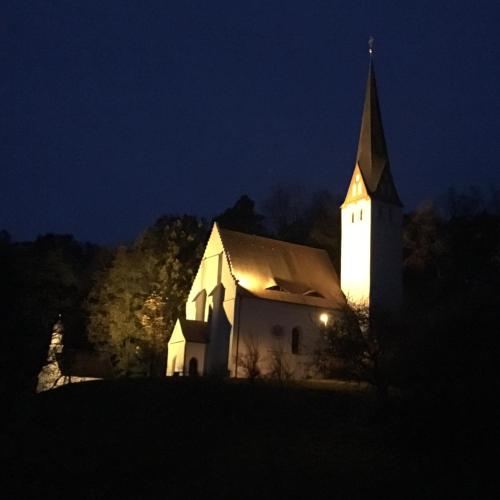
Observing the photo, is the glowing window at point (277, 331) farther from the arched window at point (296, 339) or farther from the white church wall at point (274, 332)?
the arched window at point (296, 339)

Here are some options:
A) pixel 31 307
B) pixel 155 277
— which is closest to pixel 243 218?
pixel 155 277

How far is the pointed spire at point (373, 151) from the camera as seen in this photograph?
41125 millimetres

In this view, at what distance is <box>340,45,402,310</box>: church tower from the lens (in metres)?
39.5

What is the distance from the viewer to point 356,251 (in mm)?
40469

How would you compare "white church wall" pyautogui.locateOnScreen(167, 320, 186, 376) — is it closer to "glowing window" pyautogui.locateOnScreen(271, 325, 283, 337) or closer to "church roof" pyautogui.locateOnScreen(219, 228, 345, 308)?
"church roof" pyautogui.locateOnScreen(219, 228, 345, 308)

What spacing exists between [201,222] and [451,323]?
98.4 ft

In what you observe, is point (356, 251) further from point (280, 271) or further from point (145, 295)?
point (145, 295)

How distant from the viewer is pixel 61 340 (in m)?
41.6

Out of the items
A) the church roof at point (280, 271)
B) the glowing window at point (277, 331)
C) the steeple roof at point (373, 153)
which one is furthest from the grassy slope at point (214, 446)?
the steeple roof at point (373, 153)

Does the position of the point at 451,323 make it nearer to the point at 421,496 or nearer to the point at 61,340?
the point at 421,496

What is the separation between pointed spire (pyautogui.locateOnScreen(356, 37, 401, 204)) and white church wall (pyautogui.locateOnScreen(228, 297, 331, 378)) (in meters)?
8.95

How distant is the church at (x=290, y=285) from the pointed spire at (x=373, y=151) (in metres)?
0.06

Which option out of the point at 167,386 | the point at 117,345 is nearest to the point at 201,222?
the point at 117,345

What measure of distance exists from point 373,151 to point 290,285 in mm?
10612
